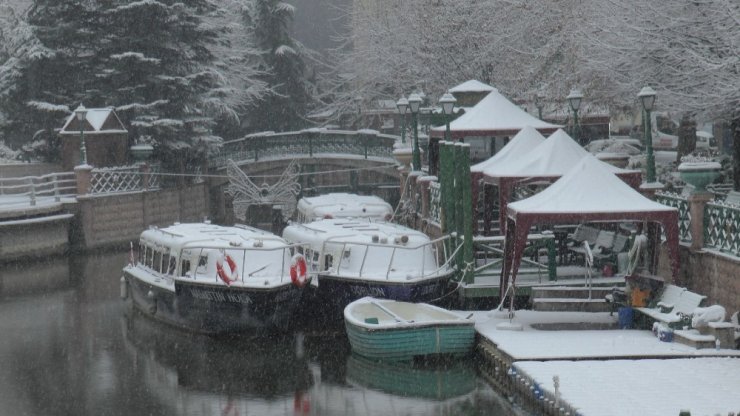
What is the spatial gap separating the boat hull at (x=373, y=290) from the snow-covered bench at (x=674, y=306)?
16.1 feet

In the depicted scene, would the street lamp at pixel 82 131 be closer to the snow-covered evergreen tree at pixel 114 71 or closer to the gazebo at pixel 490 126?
the snow-covered evergreen tree at pixel 114 71

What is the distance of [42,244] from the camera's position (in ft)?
127

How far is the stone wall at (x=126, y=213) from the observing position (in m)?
40.7

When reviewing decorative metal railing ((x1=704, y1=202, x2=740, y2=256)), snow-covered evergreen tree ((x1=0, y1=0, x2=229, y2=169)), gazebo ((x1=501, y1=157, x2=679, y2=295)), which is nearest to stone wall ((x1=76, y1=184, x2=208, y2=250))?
snow-covered evergreen tree ((x1=0, y1=0, x2=229, y2=169))

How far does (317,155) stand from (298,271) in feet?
92.0

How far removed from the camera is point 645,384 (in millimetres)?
16656

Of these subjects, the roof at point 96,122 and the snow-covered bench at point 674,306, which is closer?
the snow-covered bench at point 674,306

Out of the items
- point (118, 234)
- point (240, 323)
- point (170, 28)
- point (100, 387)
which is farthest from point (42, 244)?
point (100, 387)

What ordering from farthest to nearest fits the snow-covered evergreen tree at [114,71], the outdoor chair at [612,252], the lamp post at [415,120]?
the snow-covered evergreen tree at [114,71], the lamp post at [415,120], the outdoor chair at [612,252]

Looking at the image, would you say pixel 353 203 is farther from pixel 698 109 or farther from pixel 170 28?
pixel 170 28

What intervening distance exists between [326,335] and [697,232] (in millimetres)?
7899

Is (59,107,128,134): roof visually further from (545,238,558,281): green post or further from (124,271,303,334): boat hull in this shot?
(545,238,558,281): green post

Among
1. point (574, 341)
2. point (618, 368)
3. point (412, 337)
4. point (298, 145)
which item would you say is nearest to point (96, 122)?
point (298, 145)

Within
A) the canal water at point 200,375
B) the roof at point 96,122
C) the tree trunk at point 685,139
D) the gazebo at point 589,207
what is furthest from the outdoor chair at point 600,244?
the roof at point 96,122
